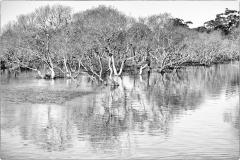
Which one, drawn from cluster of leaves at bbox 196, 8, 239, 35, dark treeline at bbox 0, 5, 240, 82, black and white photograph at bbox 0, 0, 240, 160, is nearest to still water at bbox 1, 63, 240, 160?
black and white photograph at bbox 0, 0, 240, 160

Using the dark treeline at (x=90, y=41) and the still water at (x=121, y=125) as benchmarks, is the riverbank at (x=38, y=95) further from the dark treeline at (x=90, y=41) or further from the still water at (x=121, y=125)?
the dark treeline at (x=90, y=41)

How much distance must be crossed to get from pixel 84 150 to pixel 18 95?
74.3 ft

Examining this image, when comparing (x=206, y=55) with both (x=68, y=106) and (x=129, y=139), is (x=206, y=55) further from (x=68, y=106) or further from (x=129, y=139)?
(x=129, y=139)

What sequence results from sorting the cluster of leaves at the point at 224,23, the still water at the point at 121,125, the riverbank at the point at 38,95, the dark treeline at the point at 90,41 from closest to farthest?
the still water at the point at 121,125 → the riverbank at the point at 38,95 → the dark treeline at the point at 90,41 → the cluster of leaves at the point at 224,23

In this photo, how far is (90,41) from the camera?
2279 inches

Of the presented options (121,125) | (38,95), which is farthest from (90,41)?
(121,125)

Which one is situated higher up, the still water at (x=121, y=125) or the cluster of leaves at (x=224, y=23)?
the cluster of leaves at (x=224, y=23)

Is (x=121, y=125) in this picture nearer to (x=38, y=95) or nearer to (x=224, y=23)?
(x=38, y=95)

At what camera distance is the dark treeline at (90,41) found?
59.9m

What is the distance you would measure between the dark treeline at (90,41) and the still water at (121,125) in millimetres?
14742

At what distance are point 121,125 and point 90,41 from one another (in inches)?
1235

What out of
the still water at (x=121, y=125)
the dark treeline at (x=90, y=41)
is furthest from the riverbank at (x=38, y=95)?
the dark treeline at (x=90, y=41)

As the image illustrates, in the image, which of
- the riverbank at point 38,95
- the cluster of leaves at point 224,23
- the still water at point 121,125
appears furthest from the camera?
the cluster of leaves at point 224,23

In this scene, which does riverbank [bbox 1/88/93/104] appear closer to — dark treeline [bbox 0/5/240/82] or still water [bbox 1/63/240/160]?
still water [bbox 1/63/240/160]
